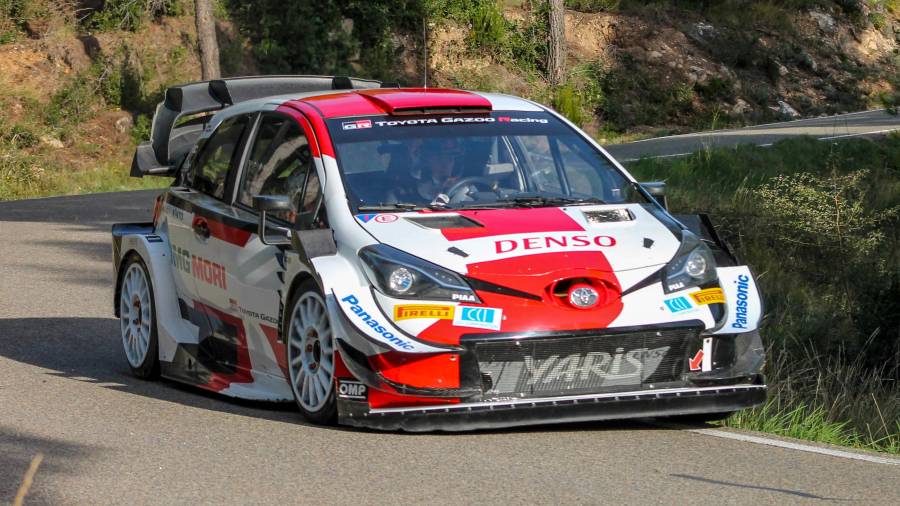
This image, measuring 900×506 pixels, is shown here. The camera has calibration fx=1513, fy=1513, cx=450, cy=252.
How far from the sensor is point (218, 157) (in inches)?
347

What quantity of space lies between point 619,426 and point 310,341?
4.95 ft

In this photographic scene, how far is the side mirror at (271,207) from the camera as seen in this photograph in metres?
7.34

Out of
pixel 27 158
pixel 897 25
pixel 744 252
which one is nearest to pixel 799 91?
pixel 897 25

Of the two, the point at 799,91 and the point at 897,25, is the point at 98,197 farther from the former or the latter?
the point at 897,25

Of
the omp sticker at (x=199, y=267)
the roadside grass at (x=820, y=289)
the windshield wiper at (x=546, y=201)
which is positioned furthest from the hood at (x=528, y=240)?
the omp sticker at (x=199, y=267)

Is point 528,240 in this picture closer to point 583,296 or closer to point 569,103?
point 583,296

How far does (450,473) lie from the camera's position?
6086 millimetres

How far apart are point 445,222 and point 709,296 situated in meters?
1.28

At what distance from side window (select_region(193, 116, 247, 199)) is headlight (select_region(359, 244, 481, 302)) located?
1.97 m

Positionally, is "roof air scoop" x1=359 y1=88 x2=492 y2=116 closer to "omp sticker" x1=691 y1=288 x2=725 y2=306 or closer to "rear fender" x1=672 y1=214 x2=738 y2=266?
"rear fender" x1=672 y1=214 x2=738 y2=266

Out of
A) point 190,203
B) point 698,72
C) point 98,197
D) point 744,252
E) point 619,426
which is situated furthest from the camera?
point 698,72

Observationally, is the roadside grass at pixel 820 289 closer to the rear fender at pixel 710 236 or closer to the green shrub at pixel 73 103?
the rear fender at pixel 710 236

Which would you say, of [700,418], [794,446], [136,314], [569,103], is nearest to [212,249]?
[136,314]

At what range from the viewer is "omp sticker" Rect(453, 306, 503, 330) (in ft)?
21.6
